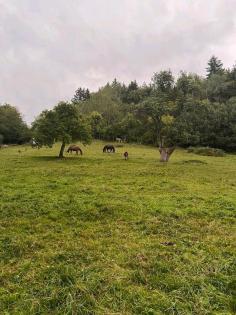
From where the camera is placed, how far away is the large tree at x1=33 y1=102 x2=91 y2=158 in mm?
33188

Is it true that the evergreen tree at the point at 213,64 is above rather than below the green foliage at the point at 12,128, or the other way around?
above

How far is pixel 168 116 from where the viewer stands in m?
46.3

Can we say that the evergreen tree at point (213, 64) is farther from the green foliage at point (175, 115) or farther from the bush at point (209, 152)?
the bush at point (209, 152)

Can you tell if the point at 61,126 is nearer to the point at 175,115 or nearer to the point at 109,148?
the point at 109,148

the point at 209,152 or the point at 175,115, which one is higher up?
the point at 175,115

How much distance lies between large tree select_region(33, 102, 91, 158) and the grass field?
14.2 meters

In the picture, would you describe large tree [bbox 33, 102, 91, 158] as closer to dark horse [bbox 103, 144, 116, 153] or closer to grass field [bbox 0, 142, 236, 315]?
dark horse [bbox 103, 144, 116, 153]

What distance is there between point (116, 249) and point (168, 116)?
123 ft

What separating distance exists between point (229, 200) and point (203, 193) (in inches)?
75.8

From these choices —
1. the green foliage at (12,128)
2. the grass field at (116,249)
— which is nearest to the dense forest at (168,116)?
the green foliage at (12,128)

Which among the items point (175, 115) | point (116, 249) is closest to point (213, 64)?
point (175, 115)

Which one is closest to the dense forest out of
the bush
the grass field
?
the bush

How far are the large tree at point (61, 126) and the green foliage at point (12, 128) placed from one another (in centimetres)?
3381

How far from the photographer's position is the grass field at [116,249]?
754cm
